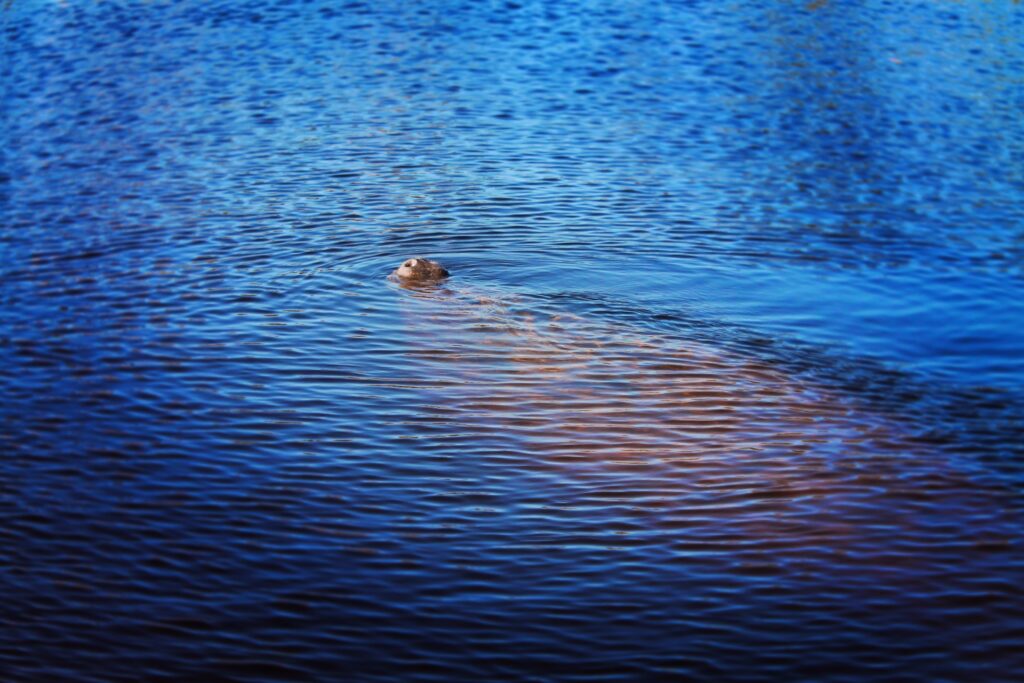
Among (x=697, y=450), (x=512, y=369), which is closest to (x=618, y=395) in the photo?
(x=512, y=369)

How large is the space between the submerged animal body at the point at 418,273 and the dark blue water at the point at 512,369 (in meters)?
0.17

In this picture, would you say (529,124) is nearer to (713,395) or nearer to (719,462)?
(713,395)

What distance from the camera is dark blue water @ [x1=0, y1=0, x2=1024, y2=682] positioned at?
775cm

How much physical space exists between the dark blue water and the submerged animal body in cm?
17

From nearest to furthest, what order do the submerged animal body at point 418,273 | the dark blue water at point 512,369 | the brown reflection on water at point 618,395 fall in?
the dark blue water at point 512,369
the brown reflection on water at point 618,395
the submerged animal body at point 418,273

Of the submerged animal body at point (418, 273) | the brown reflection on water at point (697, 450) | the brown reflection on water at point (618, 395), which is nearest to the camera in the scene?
the brown reflection on water at point (697, 450)

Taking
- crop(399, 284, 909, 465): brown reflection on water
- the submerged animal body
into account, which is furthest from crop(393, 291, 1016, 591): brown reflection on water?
the submerged animal body

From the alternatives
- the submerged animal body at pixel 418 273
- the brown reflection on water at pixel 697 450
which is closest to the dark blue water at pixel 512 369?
the brown reflection on water at pixel 697 450

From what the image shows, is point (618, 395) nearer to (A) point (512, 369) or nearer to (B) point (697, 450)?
(A) point (512, 369)

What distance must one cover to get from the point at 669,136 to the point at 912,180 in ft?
11.0

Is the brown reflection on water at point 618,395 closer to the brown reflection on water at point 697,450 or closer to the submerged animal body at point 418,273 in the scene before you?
the brown reflection on water at point 697,450

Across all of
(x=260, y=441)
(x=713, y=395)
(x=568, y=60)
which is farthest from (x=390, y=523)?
(x=568, y=60)

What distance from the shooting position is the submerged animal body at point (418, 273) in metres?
13.2

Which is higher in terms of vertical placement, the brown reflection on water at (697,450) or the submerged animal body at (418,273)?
the brown reflection on water at (697,450)
